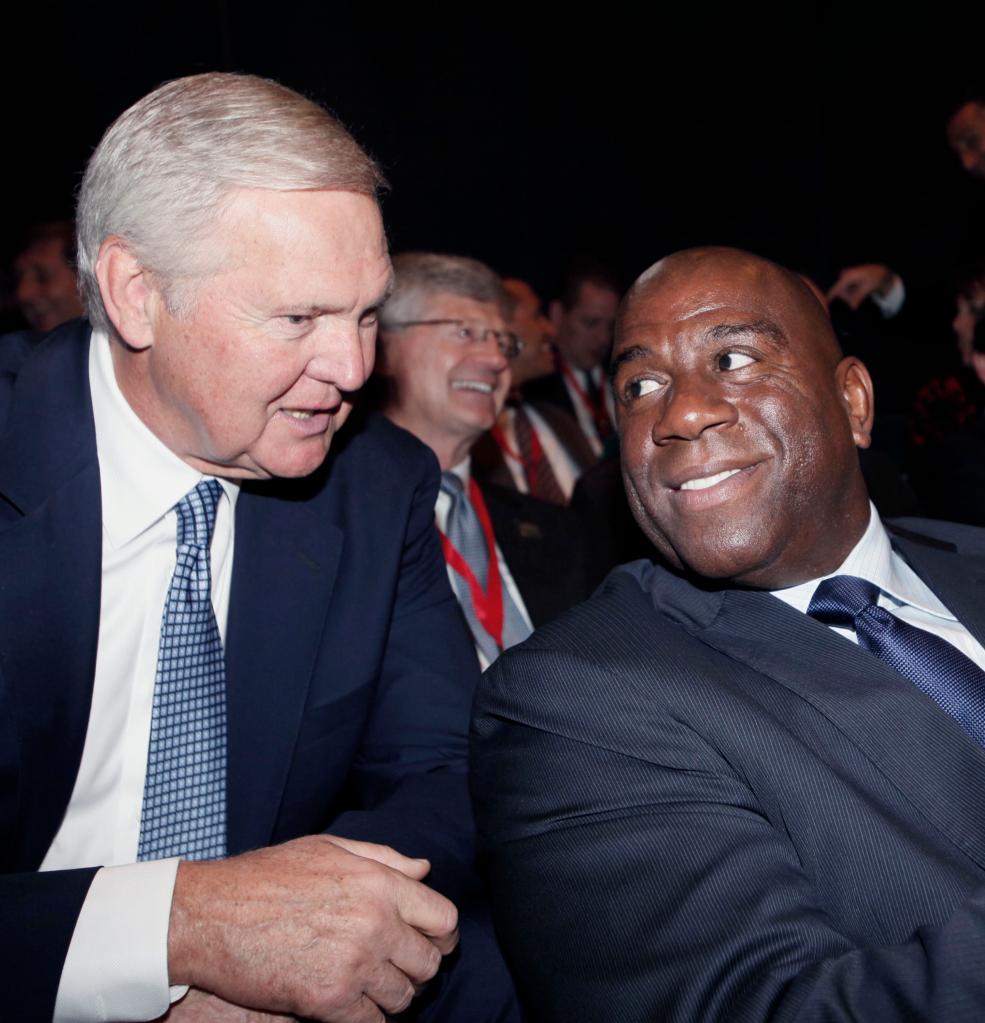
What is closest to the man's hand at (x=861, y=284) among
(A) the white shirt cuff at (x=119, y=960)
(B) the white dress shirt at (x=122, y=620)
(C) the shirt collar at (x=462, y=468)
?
(C) the shirt collar at (x=462, y=468)

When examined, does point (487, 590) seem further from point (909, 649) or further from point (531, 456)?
point (909, 649)

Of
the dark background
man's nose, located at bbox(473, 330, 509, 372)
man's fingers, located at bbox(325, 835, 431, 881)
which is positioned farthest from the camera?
the dark background

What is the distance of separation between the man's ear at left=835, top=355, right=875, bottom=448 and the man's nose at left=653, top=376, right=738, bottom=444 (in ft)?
0.93

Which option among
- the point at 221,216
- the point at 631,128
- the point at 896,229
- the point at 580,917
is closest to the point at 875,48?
the point at 896,229

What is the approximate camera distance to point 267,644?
177 centimetres

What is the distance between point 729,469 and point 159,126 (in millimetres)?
976

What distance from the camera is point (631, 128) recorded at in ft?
22.0

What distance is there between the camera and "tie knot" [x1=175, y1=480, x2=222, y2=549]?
172 cm

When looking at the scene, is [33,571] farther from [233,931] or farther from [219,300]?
[233,931]

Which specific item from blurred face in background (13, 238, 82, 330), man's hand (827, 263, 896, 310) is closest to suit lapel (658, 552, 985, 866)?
blurred face in background (13, 238, 82, 330)

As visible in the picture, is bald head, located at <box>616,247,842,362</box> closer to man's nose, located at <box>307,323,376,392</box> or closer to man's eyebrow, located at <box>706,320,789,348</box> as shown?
man's eyebrow, located at <box>706,320,789,348</box>

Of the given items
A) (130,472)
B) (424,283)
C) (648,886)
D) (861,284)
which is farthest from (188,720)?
(861,284)

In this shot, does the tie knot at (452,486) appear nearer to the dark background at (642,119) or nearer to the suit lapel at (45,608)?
the suit lapel at (45,608)

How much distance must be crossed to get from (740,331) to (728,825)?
75 centimetres
